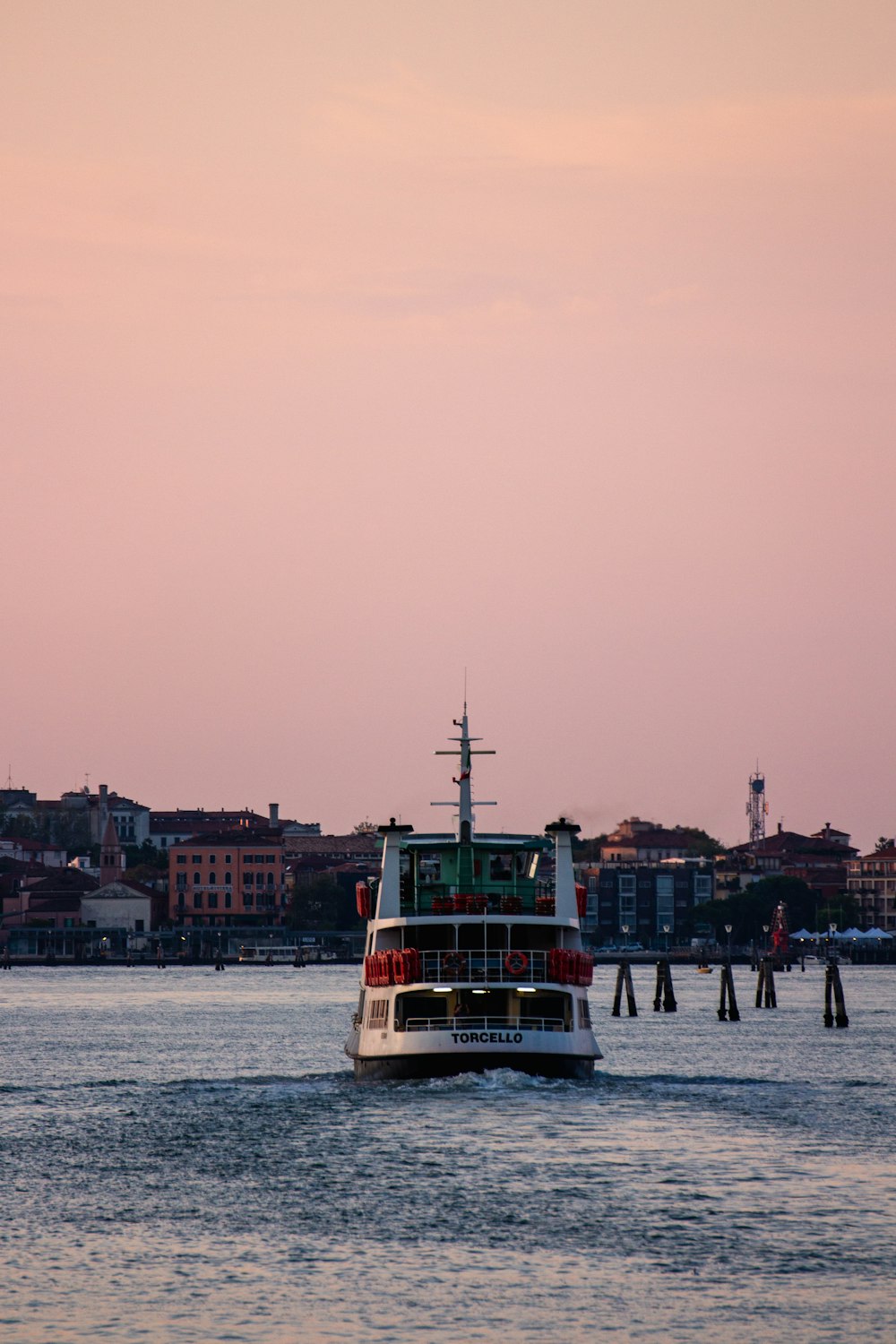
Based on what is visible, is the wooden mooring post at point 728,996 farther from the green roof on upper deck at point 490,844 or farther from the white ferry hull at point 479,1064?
the white ferry hull at point 479,1064

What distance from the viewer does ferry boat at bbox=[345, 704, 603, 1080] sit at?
5872cm

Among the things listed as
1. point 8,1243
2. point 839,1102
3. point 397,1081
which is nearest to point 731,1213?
point 8,1243

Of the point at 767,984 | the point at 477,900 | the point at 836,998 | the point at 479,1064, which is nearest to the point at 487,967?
the point at 477,900

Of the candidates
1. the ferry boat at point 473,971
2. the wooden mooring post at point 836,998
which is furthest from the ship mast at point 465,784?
the wooden mooring post at point 836,998

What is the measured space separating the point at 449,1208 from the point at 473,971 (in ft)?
51.5

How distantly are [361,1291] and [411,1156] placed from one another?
1429 centimetres

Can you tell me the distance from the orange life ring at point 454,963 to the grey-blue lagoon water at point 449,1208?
9.77ft

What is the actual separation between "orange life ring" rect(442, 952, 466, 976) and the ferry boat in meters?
0.04

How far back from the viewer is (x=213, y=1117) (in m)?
60.5

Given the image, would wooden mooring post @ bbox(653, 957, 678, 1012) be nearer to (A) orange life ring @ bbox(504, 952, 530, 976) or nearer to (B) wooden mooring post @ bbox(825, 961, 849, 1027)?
(B) wooden mooring post @ bbox(825, 961, 849, 1027)

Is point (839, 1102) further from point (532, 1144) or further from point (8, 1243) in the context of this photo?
point (8, 1243)

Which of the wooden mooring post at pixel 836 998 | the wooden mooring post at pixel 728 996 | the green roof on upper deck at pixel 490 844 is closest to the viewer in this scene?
the green roof on upper deck at pixel 490 844

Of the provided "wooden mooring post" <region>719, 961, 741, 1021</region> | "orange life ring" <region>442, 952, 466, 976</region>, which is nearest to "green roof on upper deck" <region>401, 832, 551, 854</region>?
"orange life ring" <region>442, 952, 466, 976</region>

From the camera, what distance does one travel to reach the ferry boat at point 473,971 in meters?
58.7
